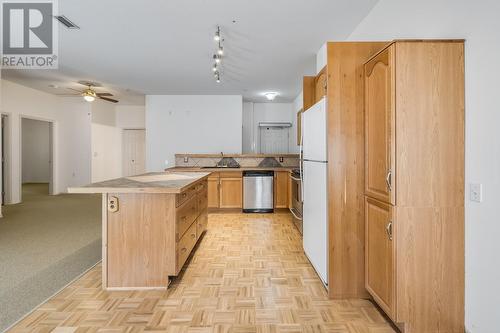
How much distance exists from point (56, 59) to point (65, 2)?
80.7 inches

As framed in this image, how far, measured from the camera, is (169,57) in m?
4.32

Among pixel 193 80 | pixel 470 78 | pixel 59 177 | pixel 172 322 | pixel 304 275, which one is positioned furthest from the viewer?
pixel 59 177

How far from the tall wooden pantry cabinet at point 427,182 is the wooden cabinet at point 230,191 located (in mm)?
4252

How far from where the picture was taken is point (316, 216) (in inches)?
105

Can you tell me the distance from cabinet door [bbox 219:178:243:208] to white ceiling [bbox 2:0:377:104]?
6.62ft

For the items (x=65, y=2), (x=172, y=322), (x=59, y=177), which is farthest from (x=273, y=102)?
(x=172, y=322)

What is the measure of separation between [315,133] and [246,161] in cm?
418

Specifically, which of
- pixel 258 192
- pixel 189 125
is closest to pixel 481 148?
pixel 258 192

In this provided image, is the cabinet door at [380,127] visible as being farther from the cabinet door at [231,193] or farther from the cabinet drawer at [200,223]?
the cabinet door at [231,193]

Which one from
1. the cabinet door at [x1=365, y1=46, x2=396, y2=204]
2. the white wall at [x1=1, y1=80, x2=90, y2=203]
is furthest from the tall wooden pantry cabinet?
the white wall at [x1=1, y1=80, x2=90, y2=203]

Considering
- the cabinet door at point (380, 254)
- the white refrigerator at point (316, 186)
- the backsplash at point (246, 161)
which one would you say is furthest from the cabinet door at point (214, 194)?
the cabinet door at point (380, 254)

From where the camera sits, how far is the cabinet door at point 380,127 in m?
1.75

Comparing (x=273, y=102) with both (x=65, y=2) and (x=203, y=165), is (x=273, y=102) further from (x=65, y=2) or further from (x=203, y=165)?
(x=65, y=2)

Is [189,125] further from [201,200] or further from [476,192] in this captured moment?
[476,192]
